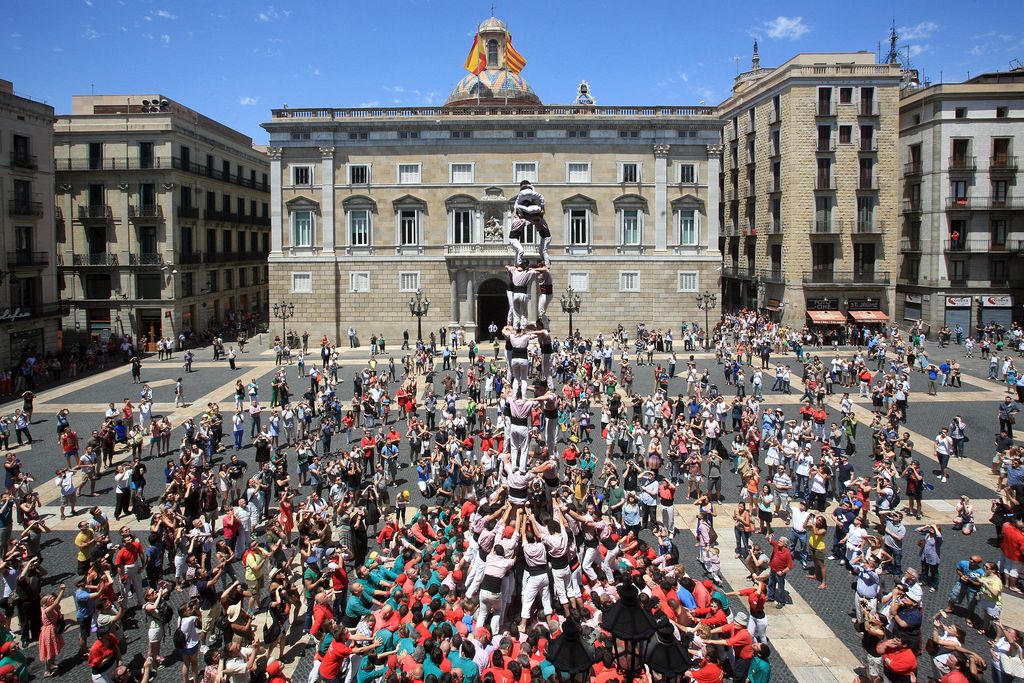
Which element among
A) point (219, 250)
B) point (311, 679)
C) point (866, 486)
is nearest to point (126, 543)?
point (311, 679)

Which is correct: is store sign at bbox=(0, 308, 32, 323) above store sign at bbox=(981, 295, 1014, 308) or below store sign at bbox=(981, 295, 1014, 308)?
below

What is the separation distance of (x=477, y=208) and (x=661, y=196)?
462 inches

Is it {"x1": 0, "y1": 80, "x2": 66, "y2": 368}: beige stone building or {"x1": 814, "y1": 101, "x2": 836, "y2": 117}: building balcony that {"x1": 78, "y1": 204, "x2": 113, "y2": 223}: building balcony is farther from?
{"x1": 814, "y1": 101, "x2": 836, "y2": 117}: building balcony

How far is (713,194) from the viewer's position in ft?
158

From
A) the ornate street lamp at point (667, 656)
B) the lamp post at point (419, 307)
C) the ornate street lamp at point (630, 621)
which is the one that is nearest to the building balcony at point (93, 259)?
the lamp post at point (419, 307)

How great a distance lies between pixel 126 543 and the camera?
13547 mm

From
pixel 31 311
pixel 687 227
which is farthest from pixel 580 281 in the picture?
pixel 31 311

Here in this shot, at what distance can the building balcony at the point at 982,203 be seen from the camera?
45.3m

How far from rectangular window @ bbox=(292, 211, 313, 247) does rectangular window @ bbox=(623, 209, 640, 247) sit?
20.1 m

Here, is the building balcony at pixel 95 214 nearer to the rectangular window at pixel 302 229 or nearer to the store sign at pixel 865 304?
the rectangular window at pixel 302 229

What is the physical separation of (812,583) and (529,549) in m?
7.09

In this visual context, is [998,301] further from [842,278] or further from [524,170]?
[524,170]

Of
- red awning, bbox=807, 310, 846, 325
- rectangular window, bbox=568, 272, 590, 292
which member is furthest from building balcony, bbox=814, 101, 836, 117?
rectangular window, bbox=568, 272, 590, 292

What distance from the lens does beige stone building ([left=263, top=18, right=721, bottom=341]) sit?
47.4 metres
